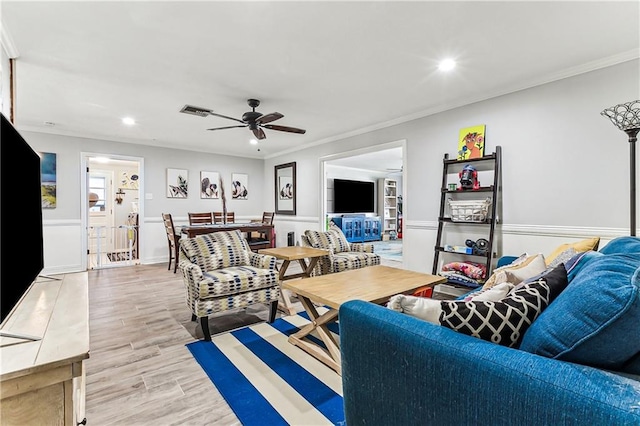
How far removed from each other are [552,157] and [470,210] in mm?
914

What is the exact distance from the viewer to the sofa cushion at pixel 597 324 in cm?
70

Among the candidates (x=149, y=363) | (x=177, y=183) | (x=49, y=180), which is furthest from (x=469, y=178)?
(x=49, y=180)

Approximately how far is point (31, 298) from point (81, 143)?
16.3ft

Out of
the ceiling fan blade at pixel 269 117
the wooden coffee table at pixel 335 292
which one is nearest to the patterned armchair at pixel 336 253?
the wooden coffee table at pixel 335 292

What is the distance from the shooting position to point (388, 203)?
34.6ft

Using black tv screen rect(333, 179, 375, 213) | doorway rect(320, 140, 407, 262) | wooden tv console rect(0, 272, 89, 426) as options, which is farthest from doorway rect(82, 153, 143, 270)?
wooden tv console rect(0, 272, 89, 426)

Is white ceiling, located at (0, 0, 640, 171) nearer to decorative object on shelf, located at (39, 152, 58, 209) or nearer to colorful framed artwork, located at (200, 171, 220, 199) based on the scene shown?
decorative object on shelf, located at (39, 152, 58, 209)

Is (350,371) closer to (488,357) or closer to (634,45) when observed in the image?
(488,357)

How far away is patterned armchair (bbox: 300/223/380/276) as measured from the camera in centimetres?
392

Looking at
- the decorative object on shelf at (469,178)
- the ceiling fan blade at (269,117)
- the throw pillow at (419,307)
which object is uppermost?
the ceiling fan blade at (269,117)

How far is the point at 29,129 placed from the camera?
16.0ft

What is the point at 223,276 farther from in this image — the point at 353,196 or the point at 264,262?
the point at 353,196

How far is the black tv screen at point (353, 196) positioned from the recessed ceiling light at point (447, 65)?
6096 millimetres

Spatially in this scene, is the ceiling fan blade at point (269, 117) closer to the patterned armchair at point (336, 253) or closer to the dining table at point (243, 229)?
the patterned armchair at point (336, 253)
